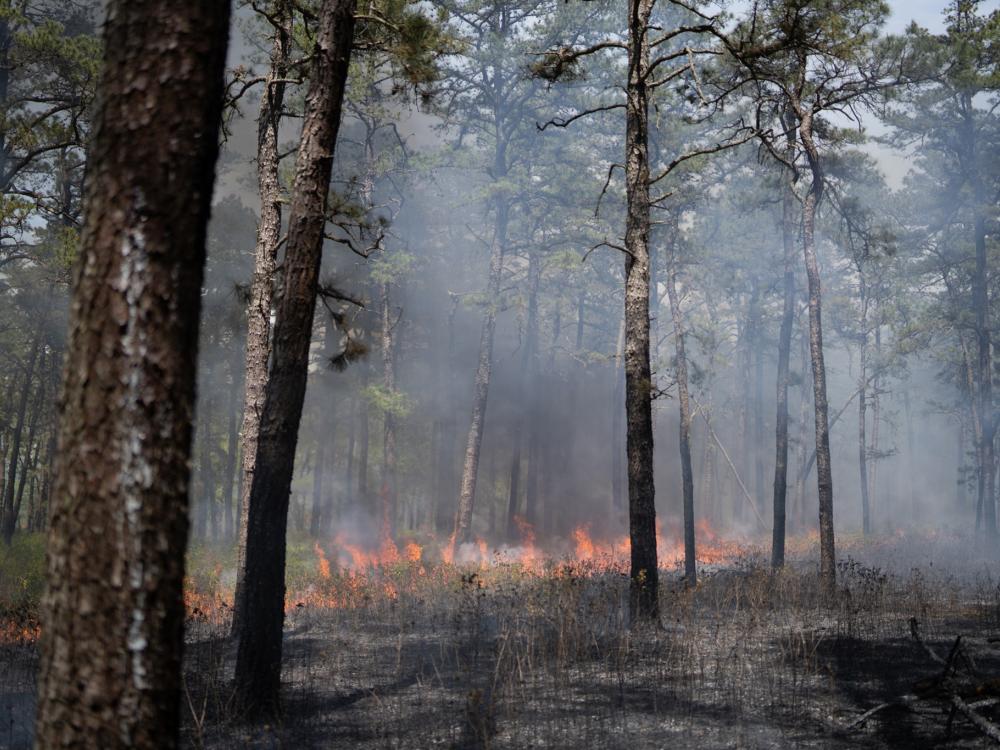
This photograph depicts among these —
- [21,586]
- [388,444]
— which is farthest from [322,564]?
[21,586]

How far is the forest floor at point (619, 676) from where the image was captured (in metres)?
5.90

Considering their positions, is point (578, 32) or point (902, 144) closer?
point (578, 32)

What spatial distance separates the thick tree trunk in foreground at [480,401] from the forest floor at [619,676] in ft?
31.9

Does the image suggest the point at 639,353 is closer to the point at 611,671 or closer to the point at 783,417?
the point at 611,671

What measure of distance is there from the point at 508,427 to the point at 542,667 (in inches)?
1205

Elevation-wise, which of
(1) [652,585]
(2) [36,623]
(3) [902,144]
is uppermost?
(3) [902,144]

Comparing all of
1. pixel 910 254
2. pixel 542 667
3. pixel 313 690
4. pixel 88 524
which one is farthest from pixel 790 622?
pixel 910 254

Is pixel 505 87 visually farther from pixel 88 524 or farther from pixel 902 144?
pixel 88 524

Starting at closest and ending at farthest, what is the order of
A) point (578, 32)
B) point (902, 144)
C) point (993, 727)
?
point (993, 727) → point (578, 32) → point (902, 144)

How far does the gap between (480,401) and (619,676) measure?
16995mm

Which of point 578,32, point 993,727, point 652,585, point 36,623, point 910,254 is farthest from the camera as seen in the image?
point 910,254

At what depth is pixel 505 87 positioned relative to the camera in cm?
2683

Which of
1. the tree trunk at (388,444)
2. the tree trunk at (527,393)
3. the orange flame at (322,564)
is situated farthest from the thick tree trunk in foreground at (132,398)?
the tree trunk at (527,393)

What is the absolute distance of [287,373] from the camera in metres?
7.22
